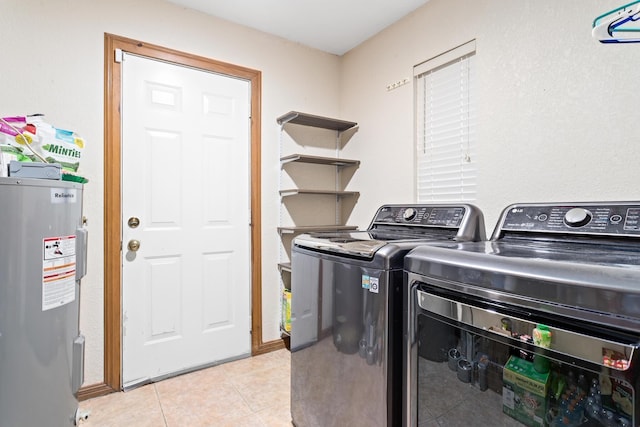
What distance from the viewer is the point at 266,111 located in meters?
2.62

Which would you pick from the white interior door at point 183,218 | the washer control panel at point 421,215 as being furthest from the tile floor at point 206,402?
the washer control panel at point 421,215

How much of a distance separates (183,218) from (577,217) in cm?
214

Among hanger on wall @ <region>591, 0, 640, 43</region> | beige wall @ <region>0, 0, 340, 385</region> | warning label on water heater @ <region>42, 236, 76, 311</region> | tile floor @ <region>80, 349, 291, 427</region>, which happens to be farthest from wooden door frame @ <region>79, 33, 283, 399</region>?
hanger on wall @ <region>591, 0, 640, 43</region>

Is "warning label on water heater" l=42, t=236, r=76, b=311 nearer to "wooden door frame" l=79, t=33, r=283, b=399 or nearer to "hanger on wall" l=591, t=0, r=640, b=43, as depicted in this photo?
"wooden door frame" l=79, t=33, r=283, b=399

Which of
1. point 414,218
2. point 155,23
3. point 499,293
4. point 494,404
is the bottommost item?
point 494,404

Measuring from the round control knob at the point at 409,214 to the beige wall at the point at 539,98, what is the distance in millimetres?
375

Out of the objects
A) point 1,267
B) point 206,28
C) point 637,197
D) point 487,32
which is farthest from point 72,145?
point 637,197

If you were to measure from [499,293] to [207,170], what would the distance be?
2.03 meters

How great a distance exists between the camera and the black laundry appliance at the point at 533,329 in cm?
68

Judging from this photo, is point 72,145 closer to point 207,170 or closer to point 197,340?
point 207,170

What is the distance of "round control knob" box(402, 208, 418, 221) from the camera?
6.10 feet

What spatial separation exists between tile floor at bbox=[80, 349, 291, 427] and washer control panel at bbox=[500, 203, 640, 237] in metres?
1.51

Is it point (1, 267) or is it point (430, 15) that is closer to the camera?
point (1, 267)

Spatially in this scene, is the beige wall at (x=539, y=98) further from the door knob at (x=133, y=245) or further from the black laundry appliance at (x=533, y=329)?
the door knob at (x=133, y=245)
